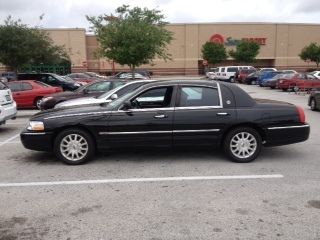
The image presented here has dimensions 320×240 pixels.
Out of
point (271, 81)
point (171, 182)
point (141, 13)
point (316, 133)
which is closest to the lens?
point (171, 182)

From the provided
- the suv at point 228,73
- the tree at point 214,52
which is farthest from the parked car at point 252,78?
the tree at point 214,52

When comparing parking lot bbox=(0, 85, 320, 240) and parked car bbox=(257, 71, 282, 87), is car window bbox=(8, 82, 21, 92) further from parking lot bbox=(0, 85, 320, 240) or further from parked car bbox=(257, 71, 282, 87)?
parked car bbox=(257, 71, 282, 87)

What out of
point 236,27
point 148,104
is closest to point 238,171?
point 148,104

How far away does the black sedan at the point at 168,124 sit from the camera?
724cm

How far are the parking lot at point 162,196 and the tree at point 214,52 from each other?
51.2 meters

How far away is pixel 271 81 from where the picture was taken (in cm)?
3219

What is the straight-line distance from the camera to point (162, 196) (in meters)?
5.60

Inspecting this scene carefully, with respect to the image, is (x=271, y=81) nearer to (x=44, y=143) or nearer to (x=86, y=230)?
(x=44, y=143)

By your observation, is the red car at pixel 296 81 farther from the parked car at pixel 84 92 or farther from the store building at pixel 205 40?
the store building at pixel 205 40

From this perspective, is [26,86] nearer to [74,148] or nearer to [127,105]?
[74,148]

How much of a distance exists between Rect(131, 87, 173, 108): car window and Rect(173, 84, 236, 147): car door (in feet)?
0.66

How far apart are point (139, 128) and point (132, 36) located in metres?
17.2

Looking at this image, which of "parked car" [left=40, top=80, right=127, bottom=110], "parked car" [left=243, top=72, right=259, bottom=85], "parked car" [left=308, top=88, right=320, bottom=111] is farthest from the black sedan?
"parked car" [left=243, top=72, right=259, bottom=85]

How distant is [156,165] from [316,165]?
270 centimetres
